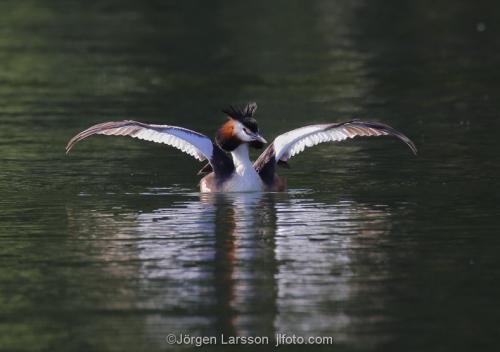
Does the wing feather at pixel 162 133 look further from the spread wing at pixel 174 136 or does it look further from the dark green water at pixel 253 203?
the dark green water at pixel 253 203

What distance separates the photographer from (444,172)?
19.1 m

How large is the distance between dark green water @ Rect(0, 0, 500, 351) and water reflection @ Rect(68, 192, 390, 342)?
3 cm

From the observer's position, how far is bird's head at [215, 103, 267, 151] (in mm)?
18078

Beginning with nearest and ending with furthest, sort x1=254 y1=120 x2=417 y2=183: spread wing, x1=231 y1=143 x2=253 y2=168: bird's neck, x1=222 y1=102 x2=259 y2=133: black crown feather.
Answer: x1=222 y1=102 x2=259 y2=133: black crown feather < x1=231 y1=143 x2=253 y2=168: bird's neck < x1=254 y1=120 x2=417 y2=183: spread wing

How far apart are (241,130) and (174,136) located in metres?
0.92

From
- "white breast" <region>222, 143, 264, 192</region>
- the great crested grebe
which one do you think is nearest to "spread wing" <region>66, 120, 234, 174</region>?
the great crested grebe

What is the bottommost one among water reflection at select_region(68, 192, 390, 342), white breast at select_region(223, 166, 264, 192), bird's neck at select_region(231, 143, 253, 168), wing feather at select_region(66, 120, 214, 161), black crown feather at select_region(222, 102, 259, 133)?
water reflection at select_region(68, 192, 390, 342)

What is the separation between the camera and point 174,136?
18.5 m

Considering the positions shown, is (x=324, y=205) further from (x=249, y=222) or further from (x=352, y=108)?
(x=352, y=108)

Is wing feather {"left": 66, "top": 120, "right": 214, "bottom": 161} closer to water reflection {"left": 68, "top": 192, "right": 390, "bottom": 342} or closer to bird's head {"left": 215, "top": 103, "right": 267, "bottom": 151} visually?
bird's head {"left": 215, "top": 103, "right": 267, "bottom": 151}

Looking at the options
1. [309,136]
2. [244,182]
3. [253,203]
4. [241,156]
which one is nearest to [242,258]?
[253,203]

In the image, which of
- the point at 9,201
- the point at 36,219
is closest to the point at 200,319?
the point at 36,219

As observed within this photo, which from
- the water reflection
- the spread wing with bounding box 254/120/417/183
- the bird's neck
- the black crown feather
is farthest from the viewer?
the spread wing with bounding box 254/120/417/183

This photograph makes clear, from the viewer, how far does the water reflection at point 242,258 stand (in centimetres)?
1185
